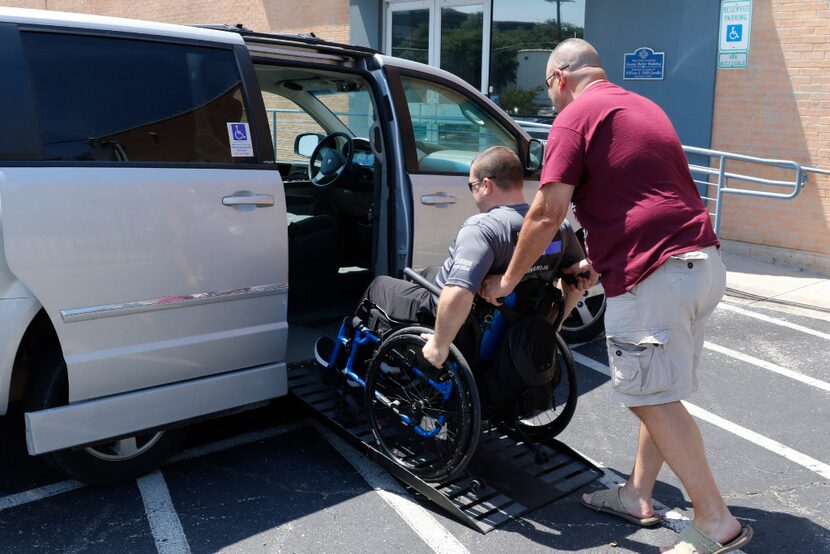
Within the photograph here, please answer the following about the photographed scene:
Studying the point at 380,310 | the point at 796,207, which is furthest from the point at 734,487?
the point at 796,207

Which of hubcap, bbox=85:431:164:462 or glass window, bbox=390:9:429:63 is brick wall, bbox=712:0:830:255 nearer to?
glass window, bbox=390:9:429:63

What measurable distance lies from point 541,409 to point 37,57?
2.48 m

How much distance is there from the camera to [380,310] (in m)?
3.84

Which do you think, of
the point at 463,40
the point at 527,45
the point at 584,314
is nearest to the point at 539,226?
the point at 584,314

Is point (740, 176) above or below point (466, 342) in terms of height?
above

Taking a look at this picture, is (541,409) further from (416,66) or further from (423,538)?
(416,66)

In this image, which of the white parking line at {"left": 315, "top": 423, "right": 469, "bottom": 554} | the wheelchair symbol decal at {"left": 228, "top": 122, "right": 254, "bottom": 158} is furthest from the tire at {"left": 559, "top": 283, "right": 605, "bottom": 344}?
the wheelchair symbol decal at {"left": 228, "top": 122, "right": 254, "bottom": 158}

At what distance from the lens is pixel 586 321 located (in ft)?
18.9

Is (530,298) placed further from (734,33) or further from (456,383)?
(734,33)

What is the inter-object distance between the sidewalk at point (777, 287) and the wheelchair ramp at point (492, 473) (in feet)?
13.2

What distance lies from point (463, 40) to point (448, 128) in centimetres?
736

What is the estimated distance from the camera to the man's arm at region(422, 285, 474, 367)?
129 inches

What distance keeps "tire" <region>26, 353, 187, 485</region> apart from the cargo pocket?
1995 millimetres

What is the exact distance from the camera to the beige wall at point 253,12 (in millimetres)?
13773
